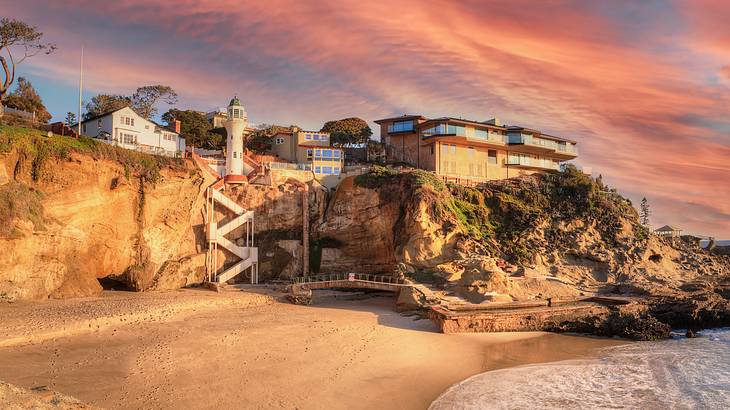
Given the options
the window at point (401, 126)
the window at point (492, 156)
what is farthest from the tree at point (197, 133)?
the window at point (492, 156)

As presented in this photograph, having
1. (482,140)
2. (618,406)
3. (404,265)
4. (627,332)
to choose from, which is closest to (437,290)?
(404,265)

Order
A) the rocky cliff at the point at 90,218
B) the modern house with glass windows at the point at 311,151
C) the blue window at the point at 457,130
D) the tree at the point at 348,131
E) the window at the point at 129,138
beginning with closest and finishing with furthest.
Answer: the rocky cliff at the point at 90,218 < the window at the point at 129,138 < the modern house with glass windows at the point at 311,151 < the blue window at the point at 457,130 < the tree at the point at 348,131

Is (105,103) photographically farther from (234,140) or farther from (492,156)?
(492,156)

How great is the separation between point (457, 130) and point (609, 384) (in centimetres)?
3698

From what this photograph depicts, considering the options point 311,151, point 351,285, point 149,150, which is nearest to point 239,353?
point 351,285

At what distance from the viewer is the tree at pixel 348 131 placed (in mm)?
61781

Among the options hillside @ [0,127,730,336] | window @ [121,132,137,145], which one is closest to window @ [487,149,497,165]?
hillside @ [0,127,730,336]

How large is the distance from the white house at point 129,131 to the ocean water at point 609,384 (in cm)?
3378

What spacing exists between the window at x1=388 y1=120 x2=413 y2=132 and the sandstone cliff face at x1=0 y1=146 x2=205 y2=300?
24790mm

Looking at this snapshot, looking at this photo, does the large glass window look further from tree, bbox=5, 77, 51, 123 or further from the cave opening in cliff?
tree, bbox=5, 77, 51, 123

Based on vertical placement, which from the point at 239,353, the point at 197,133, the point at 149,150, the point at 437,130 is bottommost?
the point at 239,353

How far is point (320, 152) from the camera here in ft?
161

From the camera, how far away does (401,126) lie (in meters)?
57.1

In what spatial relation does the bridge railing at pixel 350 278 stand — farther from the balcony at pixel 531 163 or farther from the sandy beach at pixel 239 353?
the balcony at pixel 531 163
